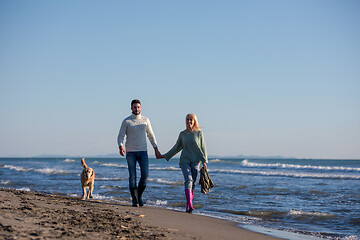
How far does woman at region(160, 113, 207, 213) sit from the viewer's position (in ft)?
22.8

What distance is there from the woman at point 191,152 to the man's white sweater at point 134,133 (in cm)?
58

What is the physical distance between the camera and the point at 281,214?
795 centimetres

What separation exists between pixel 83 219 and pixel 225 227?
2.26m

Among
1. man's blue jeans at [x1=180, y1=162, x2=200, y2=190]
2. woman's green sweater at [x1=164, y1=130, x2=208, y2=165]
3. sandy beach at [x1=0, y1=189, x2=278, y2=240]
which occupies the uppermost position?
woman's green sweater at [x1=164, y1=130, x2=208, y2=165]

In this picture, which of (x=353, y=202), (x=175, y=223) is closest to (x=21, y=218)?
(x=175, y=223)

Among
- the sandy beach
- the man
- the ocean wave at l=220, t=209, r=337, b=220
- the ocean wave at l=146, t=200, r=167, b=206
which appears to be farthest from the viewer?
the ocean wave at l=146, t=200, r=167, b=206

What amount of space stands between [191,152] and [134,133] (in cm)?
112

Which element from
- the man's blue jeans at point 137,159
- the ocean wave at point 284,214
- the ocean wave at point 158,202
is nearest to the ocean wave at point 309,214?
the ocean wave at point 284,214

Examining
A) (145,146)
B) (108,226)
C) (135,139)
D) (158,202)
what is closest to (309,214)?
(158,202)

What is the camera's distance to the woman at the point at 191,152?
22.8ft

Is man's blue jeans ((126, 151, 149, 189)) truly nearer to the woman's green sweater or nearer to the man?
the man

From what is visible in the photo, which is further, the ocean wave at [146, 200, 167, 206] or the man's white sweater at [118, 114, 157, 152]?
the ocean wave at [146, 200, 167, 206]

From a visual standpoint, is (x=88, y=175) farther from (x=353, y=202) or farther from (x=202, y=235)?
(x=353, y=202)

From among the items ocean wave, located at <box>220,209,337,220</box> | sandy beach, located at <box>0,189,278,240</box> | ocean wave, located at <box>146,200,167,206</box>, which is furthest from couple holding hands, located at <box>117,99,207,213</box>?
ocean wave, located at <box>146,200,167,206</box>
